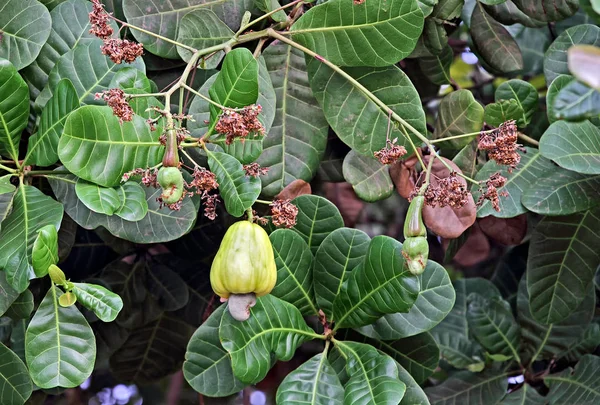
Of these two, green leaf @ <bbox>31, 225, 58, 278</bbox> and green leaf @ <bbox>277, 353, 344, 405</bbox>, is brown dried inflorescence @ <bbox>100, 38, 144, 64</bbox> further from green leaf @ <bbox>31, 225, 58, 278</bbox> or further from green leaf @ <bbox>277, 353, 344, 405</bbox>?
green leaf @ <bbox>277, 353, 344, 405</bbox>

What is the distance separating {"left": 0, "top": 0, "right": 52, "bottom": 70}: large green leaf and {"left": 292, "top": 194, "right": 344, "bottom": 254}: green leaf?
44 centimetres

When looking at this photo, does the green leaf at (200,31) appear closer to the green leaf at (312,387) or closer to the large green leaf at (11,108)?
the large green leaf at (11,108)

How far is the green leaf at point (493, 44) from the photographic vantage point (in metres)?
1.33

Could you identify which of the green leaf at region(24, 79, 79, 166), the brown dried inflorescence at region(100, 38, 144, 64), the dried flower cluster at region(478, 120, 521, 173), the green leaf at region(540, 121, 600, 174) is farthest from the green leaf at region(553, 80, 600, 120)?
the green leaf at region(24, 79, 79, 166)

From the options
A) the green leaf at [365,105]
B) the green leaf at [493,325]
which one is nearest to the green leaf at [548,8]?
the green leaf at [365,105]

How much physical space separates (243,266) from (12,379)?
0.41 meters

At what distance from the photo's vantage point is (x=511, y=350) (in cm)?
147

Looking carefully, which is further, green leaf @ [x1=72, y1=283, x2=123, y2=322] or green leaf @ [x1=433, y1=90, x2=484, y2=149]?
green leaf @ [x1=433, y1=90, x2=484, y2=149]

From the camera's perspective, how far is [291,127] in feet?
3.89

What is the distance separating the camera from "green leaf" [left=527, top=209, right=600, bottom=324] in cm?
129

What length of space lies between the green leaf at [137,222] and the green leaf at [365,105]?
0.82 feet

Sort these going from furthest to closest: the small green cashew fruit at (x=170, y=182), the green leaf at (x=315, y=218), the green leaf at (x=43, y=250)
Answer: the green leaf at (x=315, y=218) → the green leaf at (x=43, y=250) → the small green cashew fruit at (x=170, y=182)

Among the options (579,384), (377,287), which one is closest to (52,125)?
(377,287)

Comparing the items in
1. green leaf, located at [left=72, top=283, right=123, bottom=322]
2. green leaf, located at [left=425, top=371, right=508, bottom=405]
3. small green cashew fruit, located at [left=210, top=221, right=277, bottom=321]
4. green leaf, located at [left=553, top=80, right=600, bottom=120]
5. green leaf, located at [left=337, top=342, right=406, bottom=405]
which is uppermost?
green leaf, located at [left=553, top=80, right=600, bottom=120]
